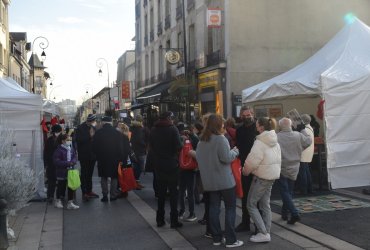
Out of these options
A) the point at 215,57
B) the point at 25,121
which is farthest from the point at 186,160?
the point at 215,57

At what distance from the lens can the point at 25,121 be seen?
996 cm

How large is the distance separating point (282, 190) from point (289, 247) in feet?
4.24

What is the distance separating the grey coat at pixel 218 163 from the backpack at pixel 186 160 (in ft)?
4.88

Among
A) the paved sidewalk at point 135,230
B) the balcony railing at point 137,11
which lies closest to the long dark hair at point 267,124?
the paved sidewalk at point 135,230

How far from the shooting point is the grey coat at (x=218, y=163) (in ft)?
19.6

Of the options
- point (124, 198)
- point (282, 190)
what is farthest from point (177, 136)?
point (124, 198)

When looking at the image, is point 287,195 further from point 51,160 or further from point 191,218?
point 51,160

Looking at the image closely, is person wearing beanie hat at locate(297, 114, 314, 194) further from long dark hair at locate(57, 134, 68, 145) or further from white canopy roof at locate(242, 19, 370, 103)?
long dark hair at locate(57, 134, 68, 145)

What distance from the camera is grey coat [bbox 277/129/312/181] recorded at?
730 cm

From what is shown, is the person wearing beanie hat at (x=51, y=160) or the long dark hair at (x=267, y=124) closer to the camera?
the long dark hair at (x=267, y=124)

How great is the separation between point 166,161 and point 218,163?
1.44 m

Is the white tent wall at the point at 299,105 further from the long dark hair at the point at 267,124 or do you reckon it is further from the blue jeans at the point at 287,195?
the long dark hair at the point at 267,124

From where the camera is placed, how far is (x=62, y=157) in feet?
29.6

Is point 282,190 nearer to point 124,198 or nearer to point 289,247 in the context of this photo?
point 289,247
